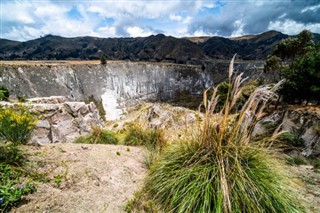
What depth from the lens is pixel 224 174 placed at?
7.16 ft

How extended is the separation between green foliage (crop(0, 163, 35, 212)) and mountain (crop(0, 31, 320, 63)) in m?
109

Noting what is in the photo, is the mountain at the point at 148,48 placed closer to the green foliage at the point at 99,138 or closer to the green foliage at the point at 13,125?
the green foliage at the point at 99,138

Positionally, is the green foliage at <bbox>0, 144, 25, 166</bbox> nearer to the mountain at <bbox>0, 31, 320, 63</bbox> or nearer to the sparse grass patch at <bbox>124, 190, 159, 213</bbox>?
the sparse grass patch at <bbox>124, 190, 159, 213</bbox>

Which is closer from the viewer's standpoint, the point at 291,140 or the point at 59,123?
the point at 291,140

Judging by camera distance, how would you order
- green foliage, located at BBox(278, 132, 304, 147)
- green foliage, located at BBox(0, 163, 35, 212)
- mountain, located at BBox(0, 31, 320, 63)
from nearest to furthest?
green foliage, located at BBox(0, 163, 35, 212), green foliage, located at BBox(278, 132, 304, 147), mountain, located at BBox(0, 31, 320, 63)

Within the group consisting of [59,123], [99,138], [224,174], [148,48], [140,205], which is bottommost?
[59,123]

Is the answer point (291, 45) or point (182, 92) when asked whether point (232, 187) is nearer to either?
point (291, 45)

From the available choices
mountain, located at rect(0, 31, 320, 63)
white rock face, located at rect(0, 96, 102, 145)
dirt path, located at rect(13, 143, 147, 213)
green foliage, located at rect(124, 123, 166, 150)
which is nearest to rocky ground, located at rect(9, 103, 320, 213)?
dirt path, located at rect(13, 143, 147, 213)

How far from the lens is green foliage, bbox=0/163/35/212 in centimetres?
210

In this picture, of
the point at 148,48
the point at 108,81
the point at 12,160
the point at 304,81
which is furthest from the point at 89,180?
the point at 148,48

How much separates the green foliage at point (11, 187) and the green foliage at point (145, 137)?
2.55 metres

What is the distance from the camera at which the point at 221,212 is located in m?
2.05

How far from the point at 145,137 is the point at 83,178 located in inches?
91.9

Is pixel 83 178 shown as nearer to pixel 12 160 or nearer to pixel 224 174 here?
pixel 12 160
